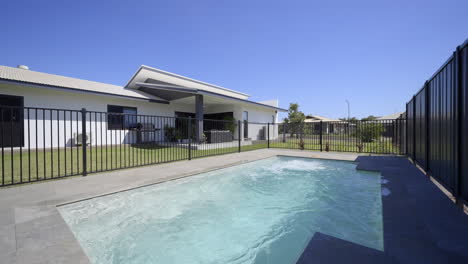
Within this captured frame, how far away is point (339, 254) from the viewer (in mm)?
1536

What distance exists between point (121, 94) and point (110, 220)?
1035 centimetres

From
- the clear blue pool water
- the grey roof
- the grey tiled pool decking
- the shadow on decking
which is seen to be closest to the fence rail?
the grey roof

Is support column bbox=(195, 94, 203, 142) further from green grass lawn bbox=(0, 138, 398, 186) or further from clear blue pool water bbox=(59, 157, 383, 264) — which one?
clear blue pool water bbox=(59, 157, 383, 264)

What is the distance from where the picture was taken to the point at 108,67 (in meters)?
12.3

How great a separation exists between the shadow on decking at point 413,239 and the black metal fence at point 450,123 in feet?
1.16

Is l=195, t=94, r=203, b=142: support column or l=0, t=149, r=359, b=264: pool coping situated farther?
l=195, t=94, r=203, b=142: support column

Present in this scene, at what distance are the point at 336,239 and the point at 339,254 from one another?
29 centimetres

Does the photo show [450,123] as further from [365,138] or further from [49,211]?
[365,138]

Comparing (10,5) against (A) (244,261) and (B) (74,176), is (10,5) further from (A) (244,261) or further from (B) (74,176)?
(A) (244,261)

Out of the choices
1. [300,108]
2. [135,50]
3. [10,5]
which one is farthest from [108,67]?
[300,108]

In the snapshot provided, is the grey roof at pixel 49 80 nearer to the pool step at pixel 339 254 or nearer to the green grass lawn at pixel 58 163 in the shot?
the green grass lawn at pixel 58 163

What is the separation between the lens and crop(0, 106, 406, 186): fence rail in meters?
5.67

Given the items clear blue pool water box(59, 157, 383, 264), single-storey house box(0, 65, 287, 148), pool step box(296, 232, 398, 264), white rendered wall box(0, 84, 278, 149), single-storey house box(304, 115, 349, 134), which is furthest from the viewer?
single-storey house box(304, 115, 349, 134)

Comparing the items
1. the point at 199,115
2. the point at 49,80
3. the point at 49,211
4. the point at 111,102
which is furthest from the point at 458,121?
the point at 49,80
